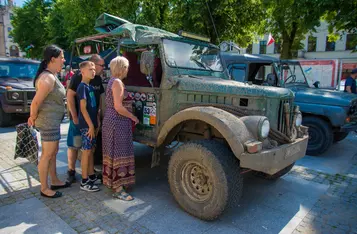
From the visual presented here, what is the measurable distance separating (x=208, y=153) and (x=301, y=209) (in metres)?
1.63

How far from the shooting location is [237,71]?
24.5 ft

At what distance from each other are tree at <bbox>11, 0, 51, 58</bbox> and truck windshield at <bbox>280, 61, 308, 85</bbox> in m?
25.9

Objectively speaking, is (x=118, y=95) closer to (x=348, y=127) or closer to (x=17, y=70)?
(x=348, y=127)

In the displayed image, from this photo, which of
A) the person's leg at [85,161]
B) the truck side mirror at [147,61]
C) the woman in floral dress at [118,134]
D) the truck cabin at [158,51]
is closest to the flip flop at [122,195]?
the woman in floral dress at [118,134]

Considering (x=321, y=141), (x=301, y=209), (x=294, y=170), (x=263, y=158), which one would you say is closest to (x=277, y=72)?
(x=321, y=141)

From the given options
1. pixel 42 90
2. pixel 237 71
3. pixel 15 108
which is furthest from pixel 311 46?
pixel 42 90

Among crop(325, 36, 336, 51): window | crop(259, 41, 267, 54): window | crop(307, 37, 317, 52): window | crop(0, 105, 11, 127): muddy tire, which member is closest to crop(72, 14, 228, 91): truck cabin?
crop(0, 105, 11, 127): muddy tire

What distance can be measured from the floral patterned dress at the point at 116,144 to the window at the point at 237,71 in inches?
179

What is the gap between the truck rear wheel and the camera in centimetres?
593

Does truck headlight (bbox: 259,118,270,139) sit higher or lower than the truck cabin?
lower

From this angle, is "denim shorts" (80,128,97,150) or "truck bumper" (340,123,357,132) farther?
"truck bumper" (340,123,357,132)

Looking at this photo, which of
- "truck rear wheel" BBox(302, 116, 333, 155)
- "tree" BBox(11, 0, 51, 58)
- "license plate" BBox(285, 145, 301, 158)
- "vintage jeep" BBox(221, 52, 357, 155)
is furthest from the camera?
"tree" BBox(11, 0, 51, 58)

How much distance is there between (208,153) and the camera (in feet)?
9.94

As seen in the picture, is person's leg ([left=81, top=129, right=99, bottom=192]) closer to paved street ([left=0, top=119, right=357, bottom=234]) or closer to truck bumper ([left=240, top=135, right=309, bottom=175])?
paved street ([left=0, top=119, right=357, bottom=234])
